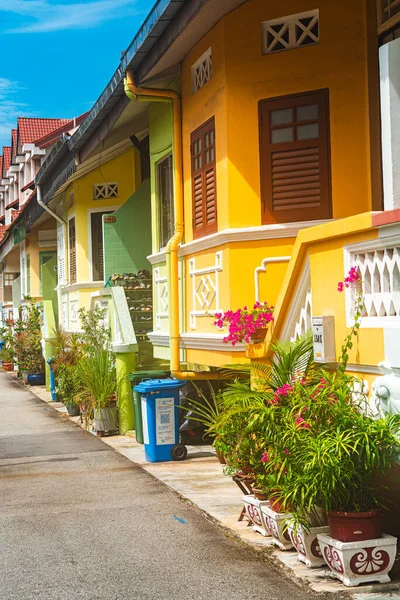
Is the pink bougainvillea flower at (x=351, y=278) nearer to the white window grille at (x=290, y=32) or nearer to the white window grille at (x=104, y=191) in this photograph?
the white window grille at (x=290, y=32)

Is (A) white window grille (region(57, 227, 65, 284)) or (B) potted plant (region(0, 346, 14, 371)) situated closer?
(A) white window grille (region(57, 227, 65, 284))

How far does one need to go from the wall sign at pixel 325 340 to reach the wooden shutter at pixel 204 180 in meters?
4.19

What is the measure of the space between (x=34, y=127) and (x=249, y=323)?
105 ft

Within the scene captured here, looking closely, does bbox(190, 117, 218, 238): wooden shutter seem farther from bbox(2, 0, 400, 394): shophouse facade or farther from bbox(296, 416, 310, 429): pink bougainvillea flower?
bbox(296, 416, 310, 429): pink bougainvillea flower

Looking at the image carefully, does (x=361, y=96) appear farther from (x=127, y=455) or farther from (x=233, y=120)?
(x=127, y=455)

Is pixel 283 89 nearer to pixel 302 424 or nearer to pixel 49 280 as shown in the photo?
pixel 302 424

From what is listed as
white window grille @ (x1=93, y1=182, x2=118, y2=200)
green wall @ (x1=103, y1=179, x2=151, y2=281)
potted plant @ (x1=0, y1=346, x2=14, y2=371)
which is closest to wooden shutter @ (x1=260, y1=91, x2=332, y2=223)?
green wall @ (x1=103, y1=179, x2=151, y2=281)

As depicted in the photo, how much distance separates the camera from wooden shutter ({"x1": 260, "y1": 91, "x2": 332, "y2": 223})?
10.8m

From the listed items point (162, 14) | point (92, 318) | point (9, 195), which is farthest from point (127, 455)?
point (9, 195)

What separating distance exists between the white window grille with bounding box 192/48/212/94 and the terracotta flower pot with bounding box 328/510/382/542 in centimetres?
678

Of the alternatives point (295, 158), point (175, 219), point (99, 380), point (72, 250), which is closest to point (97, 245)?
point (72, 250)

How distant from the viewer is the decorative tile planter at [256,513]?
322 inches

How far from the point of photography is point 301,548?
730 cm

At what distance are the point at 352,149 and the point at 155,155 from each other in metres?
5.01
